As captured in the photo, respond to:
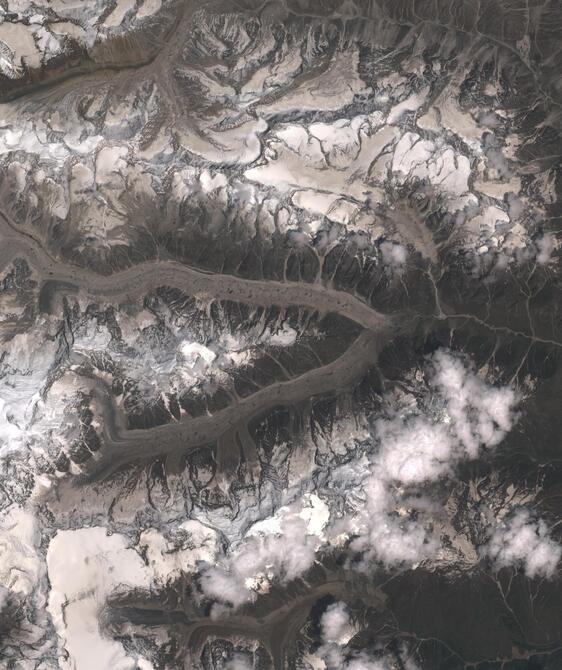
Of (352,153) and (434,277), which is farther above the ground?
(352,153)

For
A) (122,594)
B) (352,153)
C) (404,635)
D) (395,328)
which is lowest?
(404,635)

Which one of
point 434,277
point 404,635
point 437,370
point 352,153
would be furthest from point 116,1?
point 404,635

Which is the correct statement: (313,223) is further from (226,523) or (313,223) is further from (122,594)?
(122,594)

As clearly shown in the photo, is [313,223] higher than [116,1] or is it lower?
lower

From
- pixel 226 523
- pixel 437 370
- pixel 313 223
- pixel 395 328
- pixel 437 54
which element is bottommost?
pixel 226 523

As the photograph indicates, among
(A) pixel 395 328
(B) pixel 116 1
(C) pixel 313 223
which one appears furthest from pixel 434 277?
(B) pixel 116 1

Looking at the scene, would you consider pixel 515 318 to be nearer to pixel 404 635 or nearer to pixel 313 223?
pixel 313 223
